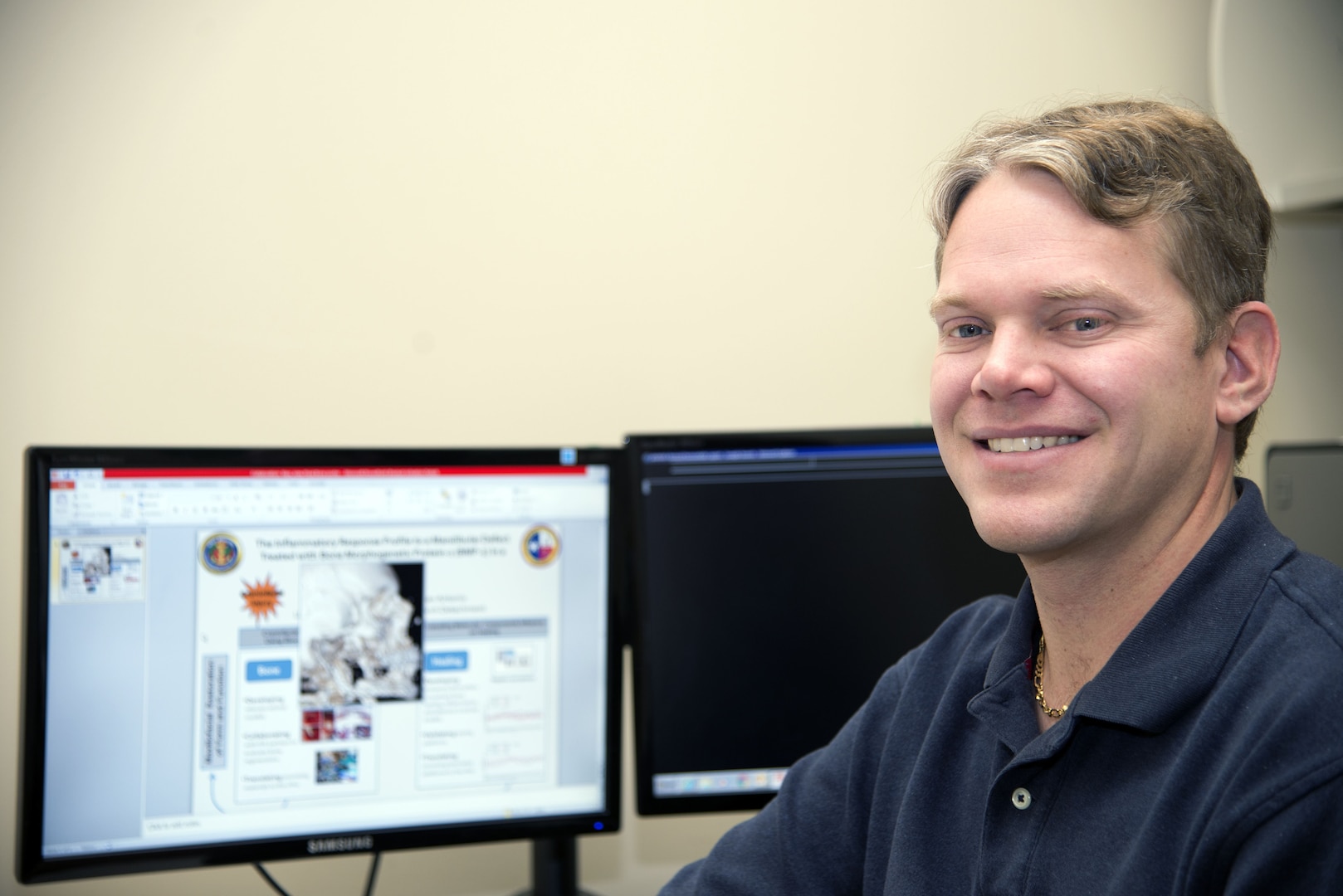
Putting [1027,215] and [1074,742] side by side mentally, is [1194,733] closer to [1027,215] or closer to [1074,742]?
[1074,742]

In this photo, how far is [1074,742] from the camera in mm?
744

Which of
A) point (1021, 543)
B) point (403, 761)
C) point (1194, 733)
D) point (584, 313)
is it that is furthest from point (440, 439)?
point (1194, 733)

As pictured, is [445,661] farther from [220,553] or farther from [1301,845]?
[1301,845]

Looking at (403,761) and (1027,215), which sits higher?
(1027,215)

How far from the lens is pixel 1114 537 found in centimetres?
77

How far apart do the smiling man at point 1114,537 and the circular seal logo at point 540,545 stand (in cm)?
43

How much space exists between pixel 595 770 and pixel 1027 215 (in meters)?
0.73

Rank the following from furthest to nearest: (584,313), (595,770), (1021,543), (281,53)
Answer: (584,313)
(281,53)
(595,770)
(1021,543)

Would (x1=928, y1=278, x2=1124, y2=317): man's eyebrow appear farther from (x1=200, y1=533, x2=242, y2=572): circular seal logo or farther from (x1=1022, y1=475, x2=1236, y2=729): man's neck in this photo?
(x1=200, y1=533, x2=242, y2=572): circular seal logo

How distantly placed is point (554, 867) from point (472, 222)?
796 millimetres

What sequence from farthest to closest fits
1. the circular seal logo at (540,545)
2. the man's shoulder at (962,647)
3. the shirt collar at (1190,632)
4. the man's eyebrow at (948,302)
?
the circular seal logo at (540,545)
the man's shoulder at (962,647)
the man's eyebrow at (948,302)
the shirt collar at (1190,632)

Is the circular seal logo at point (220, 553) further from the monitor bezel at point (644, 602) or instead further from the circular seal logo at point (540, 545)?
the monitor bezel at point (644, 602)

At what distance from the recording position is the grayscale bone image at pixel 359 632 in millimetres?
1080

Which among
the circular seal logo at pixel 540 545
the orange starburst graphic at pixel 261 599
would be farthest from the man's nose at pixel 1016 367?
the orange starburst graphic at pixel 261 599
